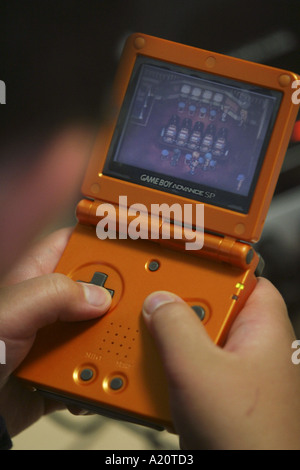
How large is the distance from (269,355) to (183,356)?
0.11m

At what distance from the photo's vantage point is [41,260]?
82cm

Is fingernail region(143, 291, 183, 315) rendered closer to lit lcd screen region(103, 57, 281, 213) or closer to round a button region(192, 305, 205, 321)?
round a button region(192, 305, 205, 321)

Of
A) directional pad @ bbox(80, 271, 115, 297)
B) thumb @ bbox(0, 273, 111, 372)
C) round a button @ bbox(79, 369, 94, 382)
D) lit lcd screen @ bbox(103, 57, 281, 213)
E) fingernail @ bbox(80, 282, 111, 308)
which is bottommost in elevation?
round a button @ bbox(79, 369, 94, 382)

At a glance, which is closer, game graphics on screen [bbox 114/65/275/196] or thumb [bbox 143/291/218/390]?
thumb [bbox 143/291/218/390]

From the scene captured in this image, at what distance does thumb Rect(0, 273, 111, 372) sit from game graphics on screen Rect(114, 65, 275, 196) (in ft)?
0.63

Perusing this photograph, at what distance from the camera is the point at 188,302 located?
2.26ft

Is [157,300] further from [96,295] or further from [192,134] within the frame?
[192,134]

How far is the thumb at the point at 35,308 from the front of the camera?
26.3 inches

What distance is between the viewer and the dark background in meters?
0.90

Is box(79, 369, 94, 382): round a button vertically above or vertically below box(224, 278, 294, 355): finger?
below

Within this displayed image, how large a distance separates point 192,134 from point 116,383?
0.32m

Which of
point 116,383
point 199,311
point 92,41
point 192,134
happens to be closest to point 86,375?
point 116,383

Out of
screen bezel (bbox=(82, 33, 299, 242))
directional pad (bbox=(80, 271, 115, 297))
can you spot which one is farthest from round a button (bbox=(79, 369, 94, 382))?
screen bezel (bbox=(82, 33, 299, 242))

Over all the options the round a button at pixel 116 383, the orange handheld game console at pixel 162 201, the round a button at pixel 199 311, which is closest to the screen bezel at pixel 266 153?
the orange handheld game console at pixel 162 201
